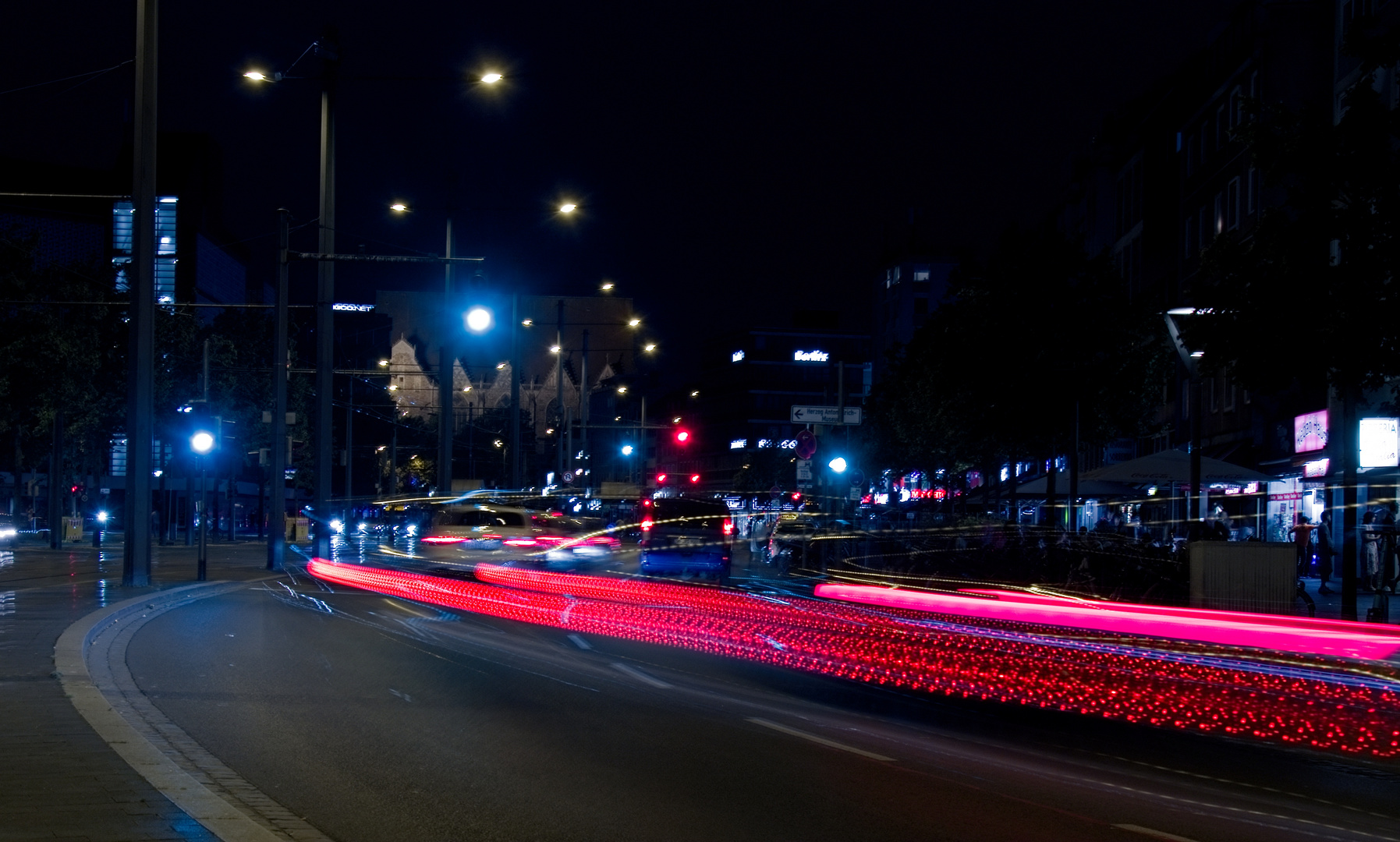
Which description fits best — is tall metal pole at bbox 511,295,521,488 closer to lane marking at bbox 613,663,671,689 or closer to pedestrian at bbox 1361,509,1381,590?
pedestrian at bbox 1361,509,1381,590

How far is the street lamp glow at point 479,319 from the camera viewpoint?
31.3 m

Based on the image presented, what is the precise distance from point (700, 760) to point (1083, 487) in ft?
80.8

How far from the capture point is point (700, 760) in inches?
401

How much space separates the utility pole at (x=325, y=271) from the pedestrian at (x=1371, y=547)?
1983 centimetres

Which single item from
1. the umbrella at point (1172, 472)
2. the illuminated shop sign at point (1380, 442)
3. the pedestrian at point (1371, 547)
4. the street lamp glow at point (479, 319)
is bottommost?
the pedestrian at point (1371, 547)

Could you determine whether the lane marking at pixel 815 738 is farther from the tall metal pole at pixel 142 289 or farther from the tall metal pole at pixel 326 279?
the tall metal pole at pixel 326 279

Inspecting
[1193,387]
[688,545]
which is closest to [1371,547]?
[1193,387]

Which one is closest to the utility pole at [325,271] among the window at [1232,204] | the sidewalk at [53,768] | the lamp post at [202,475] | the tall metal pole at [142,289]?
the lamp post at [202,475]

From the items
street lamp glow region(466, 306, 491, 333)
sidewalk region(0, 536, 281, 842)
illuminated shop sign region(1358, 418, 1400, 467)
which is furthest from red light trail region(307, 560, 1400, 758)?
illuminated shop sign region(1358, 418, 1400, 467)

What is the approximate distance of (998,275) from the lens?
123 ft

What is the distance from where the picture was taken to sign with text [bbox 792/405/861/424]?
3297cm

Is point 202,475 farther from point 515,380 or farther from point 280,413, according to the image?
point 515,380

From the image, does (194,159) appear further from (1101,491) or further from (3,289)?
(1101,491)

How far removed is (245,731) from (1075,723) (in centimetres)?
613
